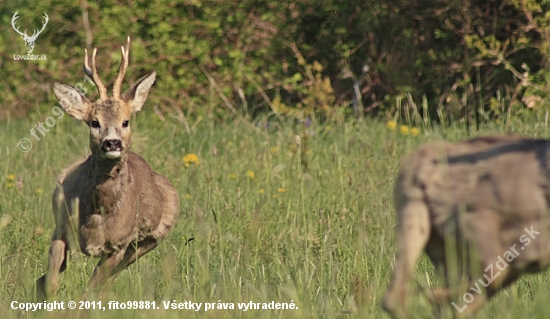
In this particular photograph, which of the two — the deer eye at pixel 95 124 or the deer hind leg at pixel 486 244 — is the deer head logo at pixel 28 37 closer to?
the deer eye at pixel 95 124

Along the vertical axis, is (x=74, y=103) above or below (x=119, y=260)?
above

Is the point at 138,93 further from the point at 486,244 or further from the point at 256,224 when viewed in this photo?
the point at 486,244

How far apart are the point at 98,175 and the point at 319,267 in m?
1.53

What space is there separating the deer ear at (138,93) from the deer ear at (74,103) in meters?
0.30

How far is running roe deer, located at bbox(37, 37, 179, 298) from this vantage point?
5379mm

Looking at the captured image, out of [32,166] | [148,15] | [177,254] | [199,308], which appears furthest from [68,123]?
[199,308]

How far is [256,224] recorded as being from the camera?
4082 mm

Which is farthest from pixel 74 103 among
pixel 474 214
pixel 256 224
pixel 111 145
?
pixel 474 214

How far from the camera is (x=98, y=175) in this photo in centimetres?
558

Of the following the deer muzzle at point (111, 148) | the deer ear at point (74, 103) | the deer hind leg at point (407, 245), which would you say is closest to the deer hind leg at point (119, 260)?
the deer muzzle at point (111, 148)

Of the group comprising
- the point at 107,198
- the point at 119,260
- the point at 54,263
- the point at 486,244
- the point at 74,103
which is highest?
the point at 486,244


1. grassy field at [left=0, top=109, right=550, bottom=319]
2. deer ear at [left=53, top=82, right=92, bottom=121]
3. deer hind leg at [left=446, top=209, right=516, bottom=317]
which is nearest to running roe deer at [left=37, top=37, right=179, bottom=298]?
deer ear at [left=53, top=82, right=92, bottom=121]

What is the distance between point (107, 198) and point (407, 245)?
3024 millimetres

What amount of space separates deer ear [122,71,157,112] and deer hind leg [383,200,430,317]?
3435 millimetres
